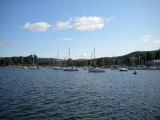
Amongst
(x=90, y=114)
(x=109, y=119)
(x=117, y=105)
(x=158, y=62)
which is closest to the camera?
(x=109, y=119)

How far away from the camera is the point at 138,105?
781 inches

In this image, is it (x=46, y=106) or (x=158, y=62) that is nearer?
(x=46, y=106)

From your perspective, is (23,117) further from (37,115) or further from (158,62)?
(158,62)

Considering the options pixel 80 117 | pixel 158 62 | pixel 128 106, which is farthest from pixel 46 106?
pixel 158 62

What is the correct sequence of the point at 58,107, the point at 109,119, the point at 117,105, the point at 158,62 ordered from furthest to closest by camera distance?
the point at 158,62
the point at 117,105
the point at 58,107
the point at 109,119

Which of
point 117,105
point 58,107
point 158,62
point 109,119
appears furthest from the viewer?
point 158,62

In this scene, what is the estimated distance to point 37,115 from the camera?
15555 mm

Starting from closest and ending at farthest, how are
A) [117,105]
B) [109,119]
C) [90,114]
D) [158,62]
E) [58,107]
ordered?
1. [109,119]
2. [90,114]
3. [58,107]
4. [117,105]
5. [158,62]

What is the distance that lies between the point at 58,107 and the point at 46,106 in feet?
5.70

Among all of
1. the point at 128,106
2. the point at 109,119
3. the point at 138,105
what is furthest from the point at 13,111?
the point at 138,105

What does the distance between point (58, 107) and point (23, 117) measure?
4764 millimetres

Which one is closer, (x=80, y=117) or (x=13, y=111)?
(x=80, y=117)

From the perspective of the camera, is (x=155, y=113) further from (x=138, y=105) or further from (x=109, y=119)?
(x=109, y=119)

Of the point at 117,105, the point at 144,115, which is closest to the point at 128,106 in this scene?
the point at 117,105
